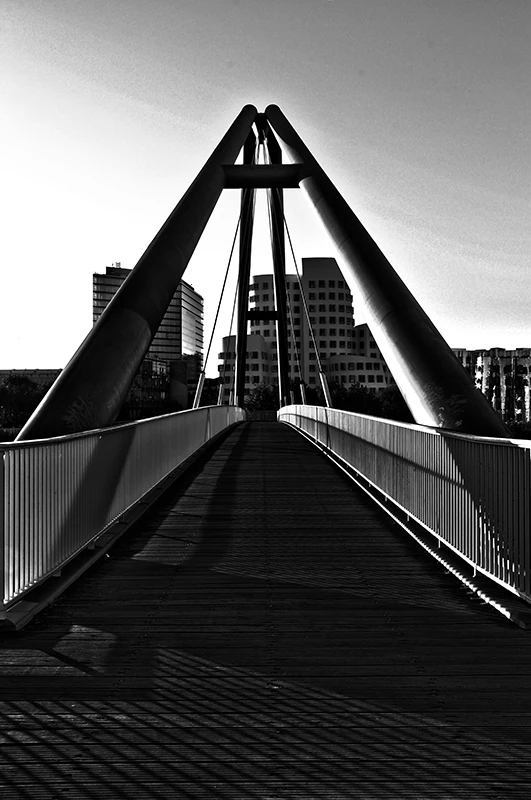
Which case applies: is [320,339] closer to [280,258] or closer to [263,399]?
[263,399]

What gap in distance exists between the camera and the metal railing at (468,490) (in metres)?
6.57

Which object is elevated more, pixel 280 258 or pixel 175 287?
pixel 280 258

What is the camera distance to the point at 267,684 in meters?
5.03

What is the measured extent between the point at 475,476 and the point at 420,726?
362 centimetres

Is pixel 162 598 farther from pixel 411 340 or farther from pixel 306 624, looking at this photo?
pixel 411 340

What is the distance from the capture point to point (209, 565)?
28.2 ft

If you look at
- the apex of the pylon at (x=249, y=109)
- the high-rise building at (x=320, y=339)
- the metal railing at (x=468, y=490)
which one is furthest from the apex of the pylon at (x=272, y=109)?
the high-rise building at (x=320, y=339)

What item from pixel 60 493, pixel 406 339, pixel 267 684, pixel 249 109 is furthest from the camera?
pixel 249 109

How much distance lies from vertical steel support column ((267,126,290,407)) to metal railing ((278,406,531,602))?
30.9 m

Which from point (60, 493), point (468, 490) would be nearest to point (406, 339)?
point (468, 490)

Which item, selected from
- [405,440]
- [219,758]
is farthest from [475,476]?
[219,758]

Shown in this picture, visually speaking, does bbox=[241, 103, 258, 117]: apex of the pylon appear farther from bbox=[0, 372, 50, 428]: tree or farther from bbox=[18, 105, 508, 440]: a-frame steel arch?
bbox=[0, 372, 50, 428]: tree

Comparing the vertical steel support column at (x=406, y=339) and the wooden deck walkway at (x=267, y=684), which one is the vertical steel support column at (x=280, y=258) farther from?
the wooden deck walkway at (x=267, y=684)

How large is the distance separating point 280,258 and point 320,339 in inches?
4020
